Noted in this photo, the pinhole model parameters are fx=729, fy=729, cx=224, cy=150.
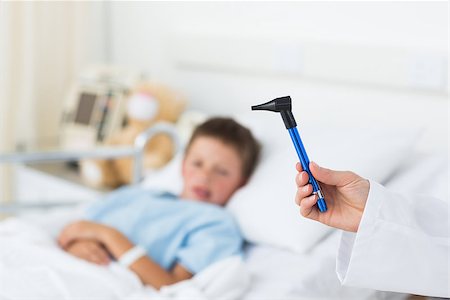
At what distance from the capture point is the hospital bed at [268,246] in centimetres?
133

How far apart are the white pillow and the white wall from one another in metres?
A: 0.08

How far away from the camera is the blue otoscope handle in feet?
3.08

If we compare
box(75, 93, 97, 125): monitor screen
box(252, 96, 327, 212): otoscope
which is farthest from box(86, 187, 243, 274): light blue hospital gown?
box(75, 93, 97, 125): monitor screen

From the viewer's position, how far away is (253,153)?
1.76 meters

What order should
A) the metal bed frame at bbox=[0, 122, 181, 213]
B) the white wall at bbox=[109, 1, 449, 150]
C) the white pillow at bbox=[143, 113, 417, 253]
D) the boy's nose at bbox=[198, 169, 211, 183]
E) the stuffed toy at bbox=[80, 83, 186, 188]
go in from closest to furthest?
the white wall at bbox=[109, 1, 449, 150] < the white pillow at bbox=[143, 113, 417, 253] < the boy's nose at bbox=[198, 169, 211, 183] < the metal bed frame at bbox=[0, 122, 181, 213] < the stuffed toy at bbox=[80, 83, 186, 188]

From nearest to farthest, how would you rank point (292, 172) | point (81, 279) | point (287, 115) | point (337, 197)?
point (287, 115) < point (337, 197) < point (81, 279) < point (292, 172)

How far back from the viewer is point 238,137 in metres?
1.74

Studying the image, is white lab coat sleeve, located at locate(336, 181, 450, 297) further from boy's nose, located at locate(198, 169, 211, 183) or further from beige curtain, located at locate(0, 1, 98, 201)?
beige curtain, located at locate(0, 1, 98, 201)

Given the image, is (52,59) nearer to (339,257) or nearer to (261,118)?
(261,118)

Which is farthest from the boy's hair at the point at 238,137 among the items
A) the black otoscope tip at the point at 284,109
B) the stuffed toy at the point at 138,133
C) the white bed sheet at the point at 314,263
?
the black otoscope tip at the point at 284,109

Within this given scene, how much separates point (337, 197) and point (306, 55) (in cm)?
94

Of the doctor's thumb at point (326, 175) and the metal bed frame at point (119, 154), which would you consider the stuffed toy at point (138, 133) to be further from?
the doctor's thumb at point (326, 175)

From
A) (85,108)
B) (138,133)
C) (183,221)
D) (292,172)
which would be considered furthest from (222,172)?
(85,108)

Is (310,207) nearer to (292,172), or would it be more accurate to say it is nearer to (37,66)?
(292,172)
